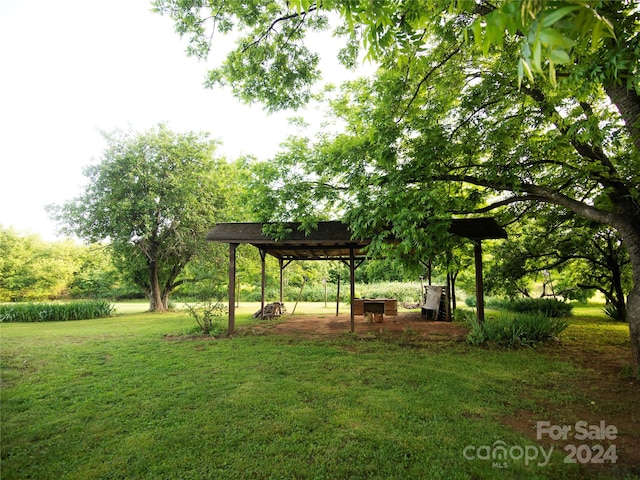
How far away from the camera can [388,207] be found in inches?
229

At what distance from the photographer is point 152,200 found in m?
15.8

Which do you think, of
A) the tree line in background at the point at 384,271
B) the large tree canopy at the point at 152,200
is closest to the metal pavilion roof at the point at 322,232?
the tree line in background at the point at 384,271

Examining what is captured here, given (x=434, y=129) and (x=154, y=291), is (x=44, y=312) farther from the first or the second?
(x=434, y=129)

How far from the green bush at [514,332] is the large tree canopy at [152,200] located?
13845 mm

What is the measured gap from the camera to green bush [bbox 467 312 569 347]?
309 inches

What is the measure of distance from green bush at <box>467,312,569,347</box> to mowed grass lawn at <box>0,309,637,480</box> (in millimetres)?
540

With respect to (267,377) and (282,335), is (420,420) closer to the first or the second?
(267,377)

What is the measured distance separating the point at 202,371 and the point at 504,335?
7.18m

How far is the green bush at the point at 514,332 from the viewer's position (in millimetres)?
7847

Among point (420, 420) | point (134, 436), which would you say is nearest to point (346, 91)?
point (420, 420)

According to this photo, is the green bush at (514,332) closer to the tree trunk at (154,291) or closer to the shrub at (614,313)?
the shrub at (614,313)

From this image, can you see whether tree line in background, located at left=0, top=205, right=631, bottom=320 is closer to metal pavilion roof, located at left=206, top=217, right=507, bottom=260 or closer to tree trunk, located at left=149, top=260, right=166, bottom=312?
metal pavilion roof, located at left=206, top=217, right=507, bottom=260

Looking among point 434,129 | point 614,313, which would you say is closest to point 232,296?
point 434,129

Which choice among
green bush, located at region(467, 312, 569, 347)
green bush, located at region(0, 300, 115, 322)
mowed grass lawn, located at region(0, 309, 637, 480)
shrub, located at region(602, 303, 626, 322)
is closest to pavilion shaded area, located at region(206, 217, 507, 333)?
green bush, located at region(467, 312, 569, 347)
